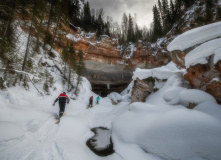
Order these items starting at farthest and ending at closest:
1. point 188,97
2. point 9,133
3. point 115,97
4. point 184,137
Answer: point 115,97 < point 188,97 < point 9,133 < point 184,137

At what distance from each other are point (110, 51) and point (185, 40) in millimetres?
24227

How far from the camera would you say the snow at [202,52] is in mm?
3490

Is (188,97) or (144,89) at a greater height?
(144,89)

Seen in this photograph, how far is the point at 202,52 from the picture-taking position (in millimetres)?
3838

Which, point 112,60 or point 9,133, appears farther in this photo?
point 112,60

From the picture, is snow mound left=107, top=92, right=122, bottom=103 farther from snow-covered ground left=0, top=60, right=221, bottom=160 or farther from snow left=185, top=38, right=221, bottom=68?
snow left=185, top=38, right=221, bottom=68

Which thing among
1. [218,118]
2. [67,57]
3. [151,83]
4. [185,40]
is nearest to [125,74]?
[67,57]

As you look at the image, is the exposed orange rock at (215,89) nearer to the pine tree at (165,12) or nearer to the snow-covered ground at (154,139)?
the snow-covered ground at (154,139)

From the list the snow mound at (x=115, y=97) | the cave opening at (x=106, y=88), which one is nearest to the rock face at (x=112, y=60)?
the cave opening at (x=106, y=88)

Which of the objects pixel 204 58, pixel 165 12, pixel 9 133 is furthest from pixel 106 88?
pixel 165 12

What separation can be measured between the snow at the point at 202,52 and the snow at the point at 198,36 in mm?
457

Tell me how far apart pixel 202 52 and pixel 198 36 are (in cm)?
90

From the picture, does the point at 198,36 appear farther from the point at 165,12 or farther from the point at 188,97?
the point at 165,12

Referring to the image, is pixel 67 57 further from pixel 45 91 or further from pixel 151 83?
pixel 151 83
